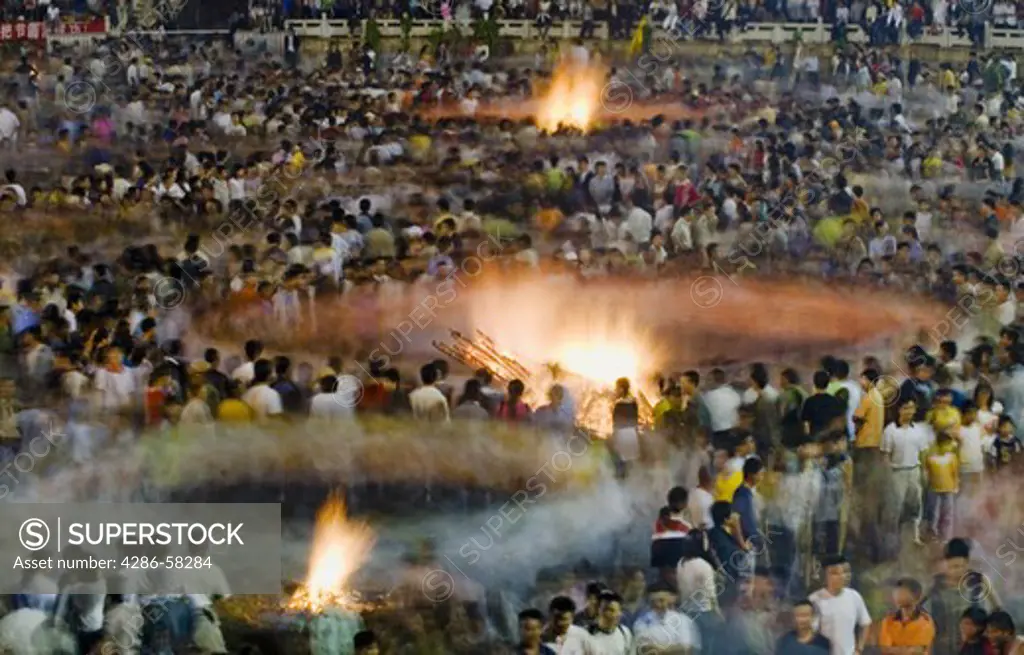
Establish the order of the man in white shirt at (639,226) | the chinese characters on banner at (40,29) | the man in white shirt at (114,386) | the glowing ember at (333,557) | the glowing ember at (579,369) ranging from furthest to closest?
the chinese characters on banner at (40,29) → the man in white shirt at (639,226) → the glowing ember at (579,369) → the man in white shirt at (114,386) → the glowing ember at (333,557)

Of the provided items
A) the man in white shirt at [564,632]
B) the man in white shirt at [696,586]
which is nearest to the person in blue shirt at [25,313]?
the man in white shirt at [564,632]

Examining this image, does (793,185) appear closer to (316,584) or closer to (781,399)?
(781,399)

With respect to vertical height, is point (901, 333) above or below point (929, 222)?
below

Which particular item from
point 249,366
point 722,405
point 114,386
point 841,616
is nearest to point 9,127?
point 114,386

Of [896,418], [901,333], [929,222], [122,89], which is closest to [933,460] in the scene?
[896,418]

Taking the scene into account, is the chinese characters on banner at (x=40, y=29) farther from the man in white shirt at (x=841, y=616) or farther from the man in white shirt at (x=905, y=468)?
the man in white shirt at (x=841, y=616)

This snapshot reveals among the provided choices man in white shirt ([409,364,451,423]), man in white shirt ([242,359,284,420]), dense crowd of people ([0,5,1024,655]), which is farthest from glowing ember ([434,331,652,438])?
man in white shirt ([242,359,284,420])

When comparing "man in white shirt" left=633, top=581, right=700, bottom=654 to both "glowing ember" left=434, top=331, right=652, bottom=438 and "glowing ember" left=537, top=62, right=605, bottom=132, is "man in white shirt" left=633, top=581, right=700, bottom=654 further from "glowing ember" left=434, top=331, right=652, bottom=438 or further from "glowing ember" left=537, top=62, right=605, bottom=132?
"glowing ember" left=537, top=62, right=605, bottom=132
